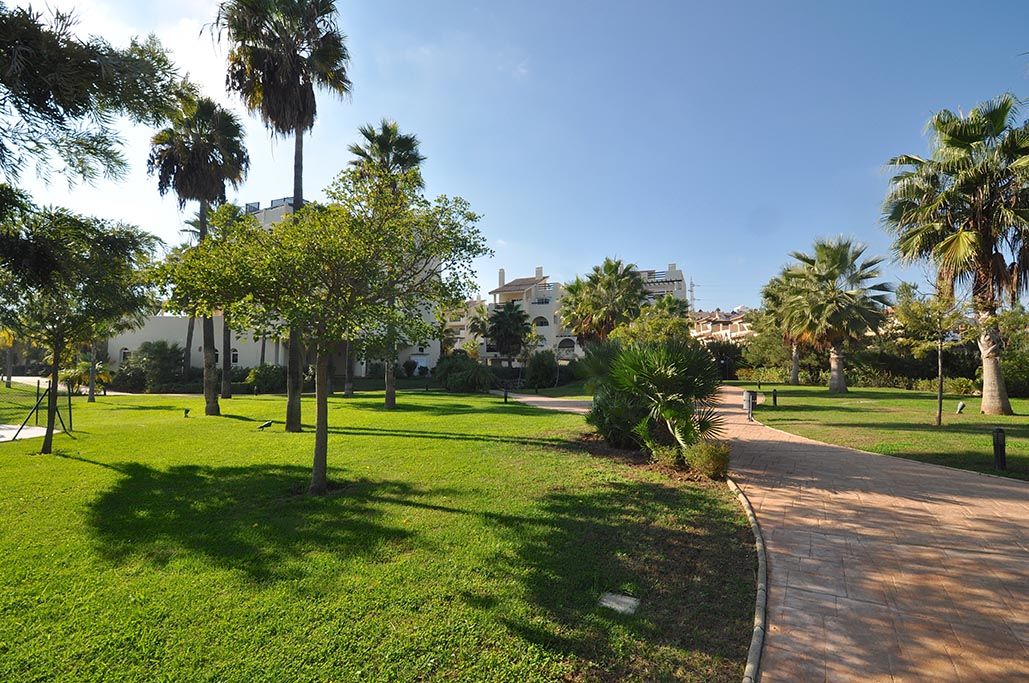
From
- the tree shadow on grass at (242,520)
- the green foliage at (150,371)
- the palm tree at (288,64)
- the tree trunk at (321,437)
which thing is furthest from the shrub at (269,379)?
the tree trunk at (321,437)

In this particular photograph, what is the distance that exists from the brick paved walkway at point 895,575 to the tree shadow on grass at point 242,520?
3.85 m

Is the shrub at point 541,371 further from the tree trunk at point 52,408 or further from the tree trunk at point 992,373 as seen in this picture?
the tree trunk at point 52,408

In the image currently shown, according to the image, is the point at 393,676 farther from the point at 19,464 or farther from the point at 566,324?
the point at 566,324

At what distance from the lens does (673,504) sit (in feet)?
21.1

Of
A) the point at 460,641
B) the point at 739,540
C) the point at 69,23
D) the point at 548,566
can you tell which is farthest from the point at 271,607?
the point at 69,23

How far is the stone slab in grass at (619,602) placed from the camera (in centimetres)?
378

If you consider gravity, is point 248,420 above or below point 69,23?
below

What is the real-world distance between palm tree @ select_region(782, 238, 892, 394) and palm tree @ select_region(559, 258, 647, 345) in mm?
8593

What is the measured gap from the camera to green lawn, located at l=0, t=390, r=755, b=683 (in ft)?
10.4

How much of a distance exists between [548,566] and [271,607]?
7.77 ft

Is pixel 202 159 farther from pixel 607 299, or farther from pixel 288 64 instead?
pixel 607 299

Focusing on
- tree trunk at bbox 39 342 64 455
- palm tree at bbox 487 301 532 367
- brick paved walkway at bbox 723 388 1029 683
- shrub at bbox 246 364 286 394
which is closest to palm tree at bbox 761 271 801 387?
palm tree at bbox 487 301 532 367

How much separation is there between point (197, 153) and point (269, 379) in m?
17.3

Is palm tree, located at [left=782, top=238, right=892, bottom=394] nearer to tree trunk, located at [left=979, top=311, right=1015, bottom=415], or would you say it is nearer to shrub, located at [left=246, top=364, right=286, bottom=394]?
tree trunk, located at [left=979, top=311, right=1015, bottom=415]
